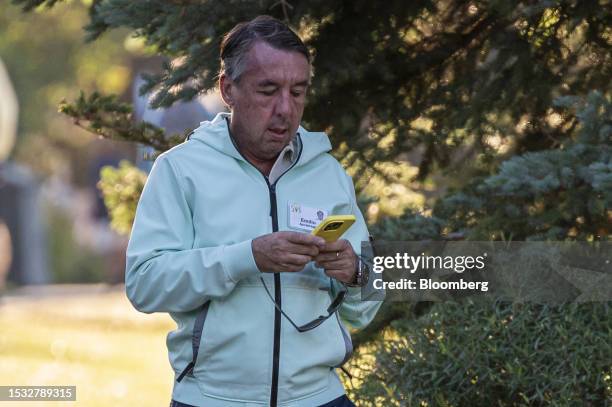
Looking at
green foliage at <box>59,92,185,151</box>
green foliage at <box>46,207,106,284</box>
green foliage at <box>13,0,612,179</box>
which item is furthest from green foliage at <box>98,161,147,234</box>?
green foliage at <box>46,207,106,284</box>

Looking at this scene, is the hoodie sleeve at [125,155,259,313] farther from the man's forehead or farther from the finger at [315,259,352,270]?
the man's forehead

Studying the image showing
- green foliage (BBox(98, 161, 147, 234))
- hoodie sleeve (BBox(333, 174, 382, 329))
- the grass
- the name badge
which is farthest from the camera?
the grass

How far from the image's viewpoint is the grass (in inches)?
385

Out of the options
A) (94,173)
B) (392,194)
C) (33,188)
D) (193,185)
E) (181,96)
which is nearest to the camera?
(193,185)

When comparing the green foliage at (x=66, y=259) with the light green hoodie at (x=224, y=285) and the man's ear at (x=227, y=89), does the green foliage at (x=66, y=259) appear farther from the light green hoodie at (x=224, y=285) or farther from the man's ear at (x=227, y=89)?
the light green hoodie at (x=224, y=285)

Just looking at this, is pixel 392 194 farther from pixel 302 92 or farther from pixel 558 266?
pixel 302 92

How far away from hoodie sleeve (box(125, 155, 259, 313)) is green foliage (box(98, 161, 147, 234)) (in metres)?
3.76

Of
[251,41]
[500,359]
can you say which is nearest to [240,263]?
[251,41]

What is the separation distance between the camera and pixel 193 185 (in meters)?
3.59

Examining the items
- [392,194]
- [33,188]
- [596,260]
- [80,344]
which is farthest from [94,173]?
[596,260]

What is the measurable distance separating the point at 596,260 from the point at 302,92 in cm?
207

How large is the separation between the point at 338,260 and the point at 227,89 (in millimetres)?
681

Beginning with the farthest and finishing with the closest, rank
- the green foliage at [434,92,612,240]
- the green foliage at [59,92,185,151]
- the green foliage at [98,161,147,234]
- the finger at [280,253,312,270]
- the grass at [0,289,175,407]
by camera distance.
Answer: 1. the grass at [0,289,175,407]
2. the green foliage at [98,161,147,234]
3. the green foliage at [59,92,185,151]
4. the green foliage at [434,92,612,240]
5. the finger at [280,253,312,270]

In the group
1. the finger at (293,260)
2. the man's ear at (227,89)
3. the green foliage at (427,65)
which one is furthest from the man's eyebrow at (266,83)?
the green foliage at (427,65)
